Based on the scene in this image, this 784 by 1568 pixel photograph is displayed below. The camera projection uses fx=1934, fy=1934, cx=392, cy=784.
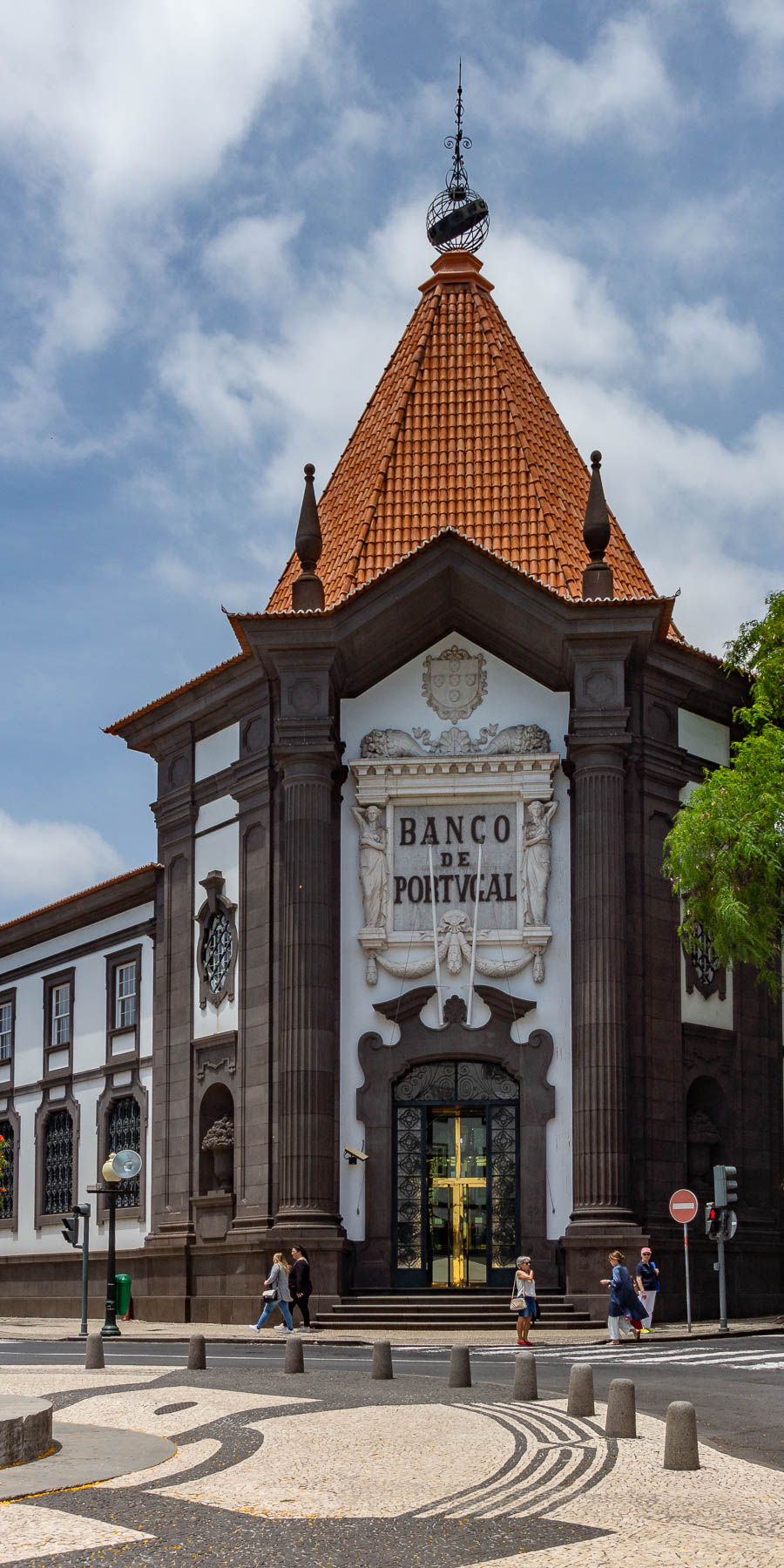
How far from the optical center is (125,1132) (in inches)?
1751

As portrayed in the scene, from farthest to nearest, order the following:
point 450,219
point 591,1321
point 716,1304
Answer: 1. point 450,219
2. point 716,1304
3. point 591,1321

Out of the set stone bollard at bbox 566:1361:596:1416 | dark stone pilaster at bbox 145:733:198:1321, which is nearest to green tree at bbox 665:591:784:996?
dark stone pilaster at bbox 145:733:198:1321

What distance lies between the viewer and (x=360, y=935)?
3694 centimetres

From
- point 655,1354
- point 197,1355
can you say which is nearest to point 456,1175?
point 655,1354

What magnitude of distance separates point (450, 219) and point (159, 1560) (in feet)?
132

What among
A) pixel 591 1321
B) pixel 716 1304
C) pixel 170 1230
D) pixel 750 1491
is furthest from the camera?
pixel 170 1230

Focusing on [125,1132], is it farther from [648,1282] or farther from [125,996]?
[648,1282]

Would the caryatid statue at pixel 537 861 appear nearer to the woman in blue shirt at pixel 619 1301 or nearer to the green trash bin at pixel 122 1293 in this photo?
the woman in blue shirt at pixel 619 1301

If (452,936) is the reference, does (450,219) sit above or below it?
above

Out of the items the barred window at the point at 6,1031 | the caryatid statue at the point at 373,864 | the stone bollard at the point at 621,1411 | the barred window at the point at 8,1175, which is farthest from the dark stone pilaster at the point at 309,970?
the stone bollard at the point at 621,1411

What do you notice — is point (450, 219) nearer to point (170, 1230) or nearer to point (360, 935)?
point (360, 935)

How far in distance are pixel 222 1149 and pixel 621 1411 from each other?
82.4 ft

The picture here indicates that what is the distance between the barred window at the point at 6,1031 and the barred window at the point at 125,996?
23.4ft

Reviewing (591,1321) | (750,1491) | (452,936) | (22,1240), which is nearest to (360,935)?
(452,936)
